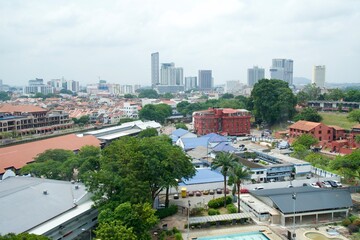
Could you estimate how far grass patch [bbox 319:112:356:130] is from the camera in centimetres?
5954

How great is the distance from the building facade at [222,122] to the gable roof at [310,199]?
118ft

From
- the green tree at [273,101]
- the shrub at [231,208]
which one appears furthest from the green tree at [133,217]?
the green tree at [273,101]

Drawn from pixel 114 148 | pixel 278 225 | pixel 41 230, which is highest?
pixel 114 148

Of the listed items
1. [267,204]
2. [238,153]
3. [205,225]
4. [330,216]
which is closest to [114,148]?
[205,225]

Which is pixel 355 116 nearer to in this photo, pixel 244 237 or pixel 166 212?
pixel 244 237

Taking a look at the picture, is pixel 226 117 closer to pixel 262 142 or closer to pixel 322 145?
pixel 262 142

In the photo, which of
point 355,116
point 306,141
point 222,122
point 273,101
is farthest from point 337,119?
point 222,122

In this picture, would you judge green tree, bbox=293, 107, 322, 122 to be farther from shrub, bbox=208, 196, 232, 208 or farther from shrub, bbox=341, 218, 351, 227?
shrub, bbox=341, 218, 351, 227

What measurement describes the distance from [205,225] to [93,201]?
800 centimetres

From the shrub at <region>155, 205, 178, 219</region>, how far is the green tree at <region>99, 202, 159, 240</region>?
5.82 meters

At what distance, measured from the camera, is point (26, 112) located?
217 feet

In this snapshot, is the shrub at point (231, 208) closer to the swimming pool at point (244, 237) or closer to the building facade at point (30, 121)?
the swimming pool at point (244, 237)

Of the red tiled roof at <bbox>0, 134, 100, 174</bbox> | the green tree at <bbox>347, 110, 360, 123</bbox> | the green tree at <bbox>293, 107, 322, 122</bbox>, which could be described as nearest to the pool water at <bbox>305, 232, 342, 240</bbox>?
the red tiled roof at <bbox>0, 134, 100, 174</bbox>

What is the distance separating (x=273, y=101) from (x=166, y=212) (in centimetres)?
Result: 4464
